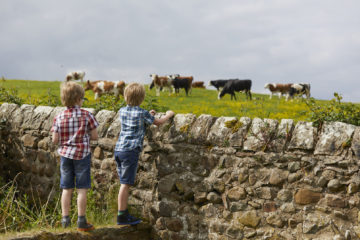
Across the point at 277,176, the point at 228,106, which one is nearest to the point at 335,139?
the point at 277,176

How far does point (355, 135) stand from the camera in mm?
4883

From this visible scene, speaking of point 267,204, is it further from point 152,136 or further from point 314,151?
point 152,136

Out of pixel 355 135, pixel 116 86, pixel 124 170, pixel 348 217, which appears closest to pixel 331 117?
pixel 355 135

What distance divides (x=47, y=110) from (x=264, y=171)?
468cm

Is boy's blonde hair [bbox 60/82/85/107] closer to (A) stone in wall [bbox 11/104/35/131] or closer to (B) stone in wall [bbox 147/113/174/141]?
(B) stone in wall [bbox 147/113/174/141]

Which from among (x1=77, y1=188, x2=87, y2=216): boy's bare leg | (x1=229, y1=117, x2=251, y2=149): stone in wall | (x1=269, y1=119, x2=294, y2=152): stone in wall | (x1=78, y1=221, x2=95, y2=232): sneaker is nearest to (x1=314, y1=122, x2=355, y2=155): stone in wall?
(x1=269, y1=119, x2=294, y2=152): stone in wall

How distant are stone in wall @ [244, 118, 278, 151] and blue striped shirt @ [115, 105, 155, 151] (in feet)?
4.83

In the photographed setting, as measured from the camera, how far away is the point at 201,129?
18.8 ft

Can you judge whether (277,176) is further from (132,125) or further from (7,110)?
(7,110)

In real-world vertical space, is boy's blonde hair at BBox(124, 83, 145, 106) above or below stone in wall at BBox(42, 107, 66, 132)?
above

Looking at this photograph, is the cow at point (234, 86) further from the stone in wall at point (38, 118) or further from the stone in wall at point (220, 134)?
the stone in wall at point (220, 134)

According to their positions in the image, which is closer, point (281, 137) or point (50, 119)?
point (281, 137)

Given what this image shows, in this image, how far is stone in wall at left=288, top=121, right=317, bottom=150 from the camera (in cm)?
504

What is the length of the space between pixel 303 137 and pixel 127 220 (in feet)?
9.70
